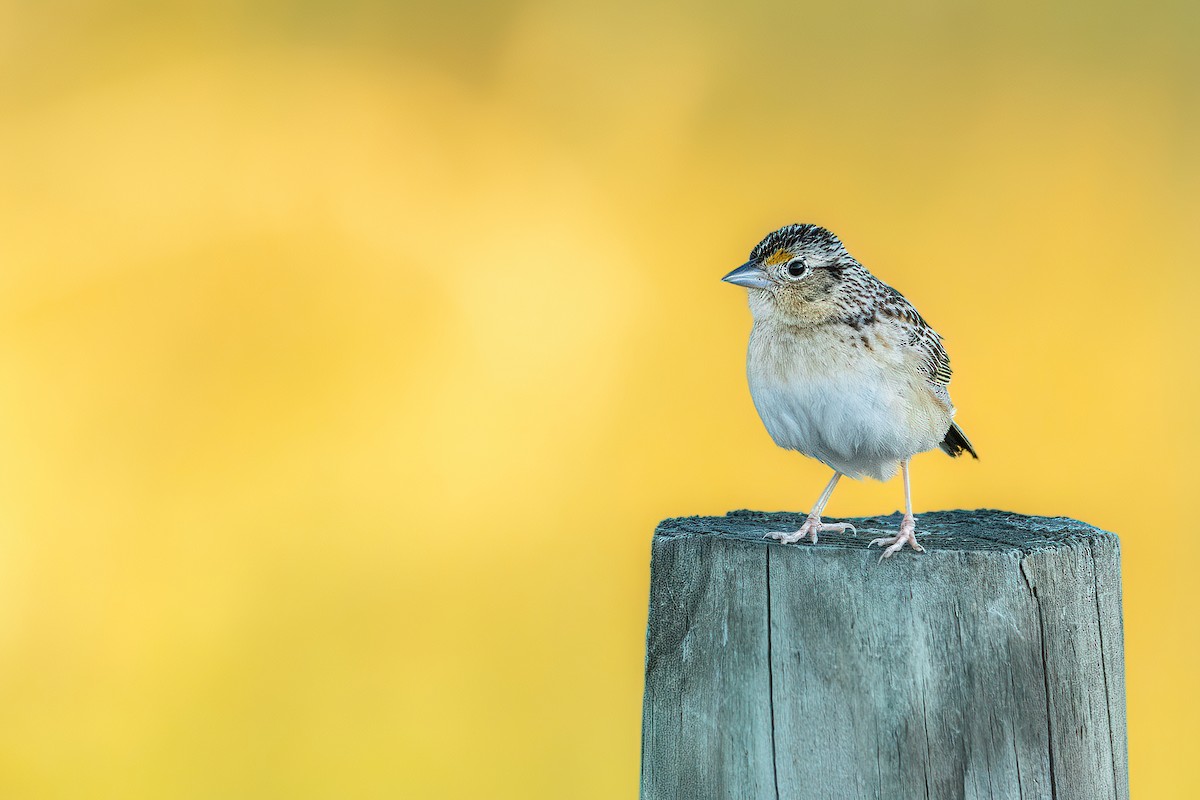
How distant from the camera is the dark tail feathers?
3566mm

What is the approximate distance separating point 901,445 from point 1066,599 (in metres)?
0.79

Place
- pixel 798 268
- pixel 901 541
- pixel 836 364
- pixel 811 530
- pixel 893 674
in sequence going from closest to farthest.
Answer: pixel 893 674, pixel 901 541, pixel 811 530, pixel 836 364, pixel 798 268

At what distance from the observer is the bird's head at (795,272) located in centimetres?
324

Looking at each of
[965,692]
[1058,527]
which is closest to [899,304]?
[1058,527]

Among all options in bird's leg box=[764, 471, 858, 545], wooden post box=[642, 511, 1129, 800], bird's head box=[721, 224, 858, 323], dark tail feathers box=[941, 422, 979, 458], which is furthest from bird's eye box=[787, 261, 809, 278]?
wooden post box=[642, 511, 1129, 800]

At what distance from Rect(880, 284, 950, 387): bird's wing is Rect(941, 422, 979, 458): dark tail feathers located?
206mm

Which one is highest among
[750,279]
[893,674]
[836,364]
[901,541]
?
[750,279]

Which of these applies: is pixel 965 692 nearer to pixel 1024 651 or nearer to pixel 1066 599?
pixel 1024 651

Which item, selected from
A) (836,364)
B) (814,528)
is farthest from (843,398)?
(814,528)

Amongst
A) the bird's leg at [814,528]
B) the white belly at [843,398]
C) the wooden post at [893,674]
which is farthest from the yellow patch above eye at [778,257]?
the wooden post at [893,674]

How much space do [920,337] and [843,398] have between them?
458mm

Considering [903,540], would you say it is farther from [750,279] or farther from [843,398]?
[750,279]

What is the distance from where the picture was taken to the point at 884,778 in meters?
2.32

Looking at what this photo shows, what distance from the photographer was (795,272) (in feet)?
10.7
